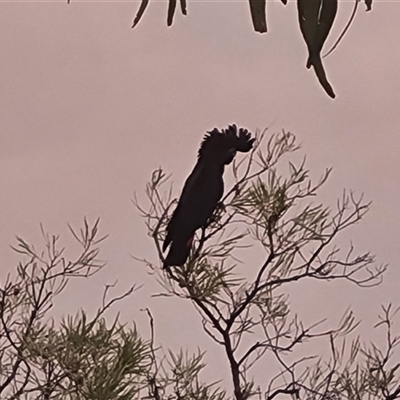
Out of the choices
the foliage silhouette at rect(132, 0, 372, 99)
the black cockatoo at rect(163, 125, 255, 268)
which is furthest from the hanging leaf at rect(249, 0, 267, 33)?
the black cockatoo at rect(163, 125, 255, 268)

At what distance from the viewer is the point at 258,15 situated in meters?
0.27

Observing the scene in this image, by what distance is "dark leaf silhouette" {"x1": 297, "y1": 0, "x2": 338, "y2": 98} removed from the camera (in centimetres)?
26

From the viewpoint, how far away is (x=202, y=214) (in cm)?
147

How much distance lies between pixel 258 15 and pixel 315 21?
0.06ft

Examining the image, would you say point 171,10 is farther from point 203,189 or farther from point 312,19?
point 203,189

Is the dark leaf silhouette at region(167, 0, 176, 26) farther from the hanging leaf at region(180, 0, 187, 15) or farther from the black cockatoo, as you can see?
the black cockatoo

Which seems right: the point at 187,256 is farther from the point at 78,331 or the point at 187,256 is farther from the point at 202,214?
the point at 78,331

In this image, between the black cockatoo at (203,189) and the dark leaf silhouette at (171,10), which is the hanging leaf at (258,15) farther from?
the black cockatoo at (203,189)

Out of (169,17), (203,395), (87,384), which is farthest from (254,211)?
(169,17)

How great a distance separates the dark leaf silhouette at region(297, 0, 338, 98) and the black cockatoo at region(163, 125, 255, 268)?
115cm

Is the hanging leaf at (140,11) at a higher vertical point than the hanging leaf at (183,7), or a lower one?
lower

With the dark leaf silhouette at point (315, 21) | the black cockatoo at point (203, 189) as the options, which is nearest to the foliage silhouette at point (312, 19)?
the dark leaf silhouette at point (315, 21)

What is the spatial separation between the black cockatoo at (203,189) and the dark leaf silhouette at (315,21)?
115 cm

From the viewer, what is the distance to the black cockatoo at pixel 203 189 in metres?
1.43
